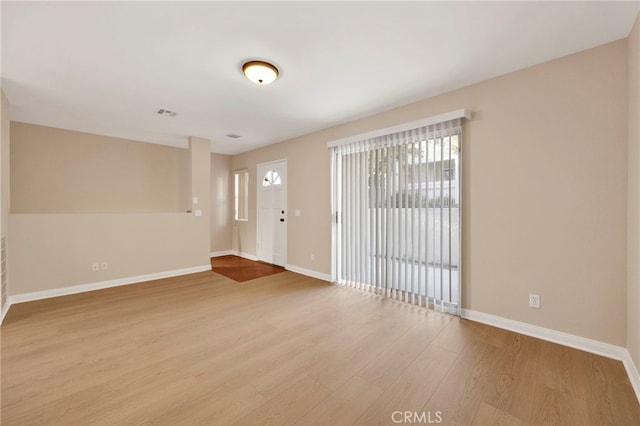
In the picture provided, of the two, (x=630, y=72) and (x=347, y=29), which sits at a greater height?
(x=347, y=29)

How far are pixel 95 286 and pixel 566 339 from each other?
5.97 metres

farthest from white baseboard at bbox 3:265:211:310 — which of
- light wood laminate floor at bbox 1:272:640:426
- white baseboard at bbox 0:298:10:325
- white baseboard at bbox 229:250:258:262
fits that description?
white baseboard at bbox 229:250:258:262

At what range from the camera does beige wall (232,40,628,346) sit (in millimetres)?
2176

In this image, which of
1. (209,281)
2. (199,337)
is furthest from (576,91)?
(209,281)

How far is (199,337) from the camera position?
2.53 m

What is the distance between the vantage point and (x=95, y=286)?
405 cm

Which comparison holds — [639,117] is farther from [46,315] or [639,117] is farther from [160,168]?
[160,168]

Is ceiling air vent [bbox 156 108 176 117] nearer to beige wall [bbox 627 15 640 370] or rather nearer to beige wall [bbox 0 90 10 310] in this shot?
beige wall [bbox 0 90 10 310]

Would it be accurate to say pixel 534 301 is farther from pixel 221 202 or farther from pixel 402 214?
pixel 221 202

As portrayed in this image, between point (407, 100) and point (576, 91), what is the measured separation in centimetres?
160

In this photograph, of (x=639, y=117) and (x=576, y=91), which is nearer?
(x=639, y=117)

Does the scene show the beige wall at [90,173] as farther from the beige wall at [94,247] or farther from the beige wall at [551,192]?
the beige wall at [551,192]

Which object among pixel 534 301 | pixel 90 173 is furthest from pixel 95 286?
pixel 534 301

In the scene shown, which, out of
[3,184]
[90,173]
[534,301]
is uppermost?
[90,173]
